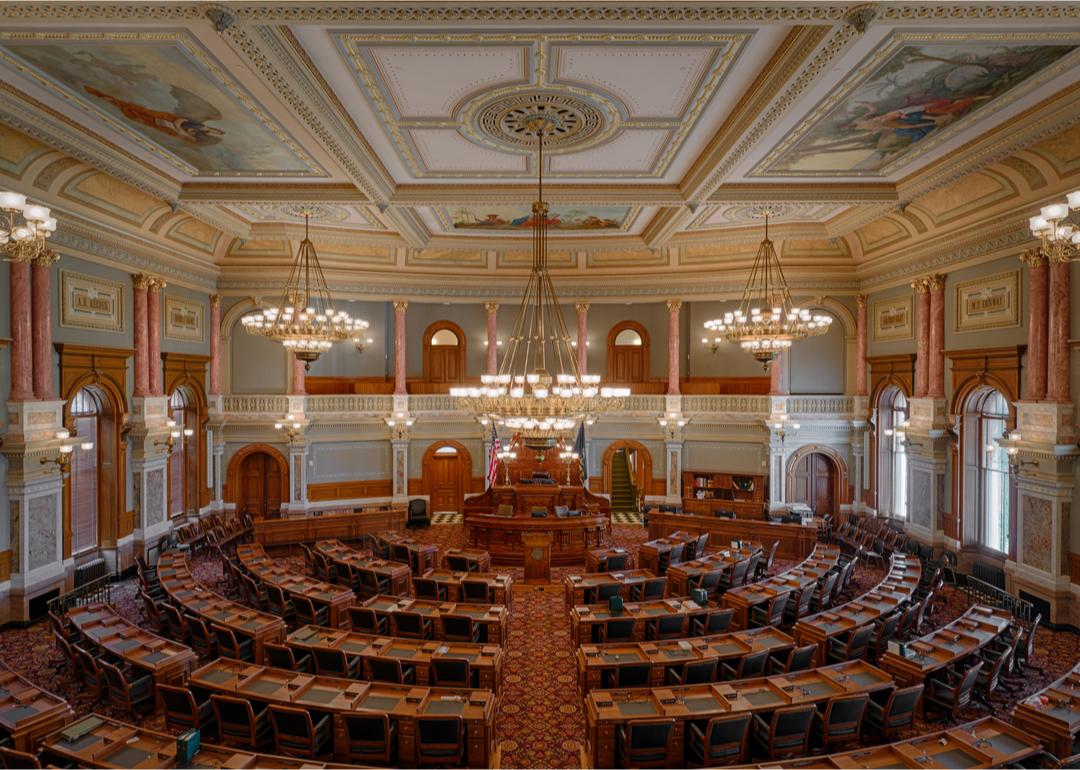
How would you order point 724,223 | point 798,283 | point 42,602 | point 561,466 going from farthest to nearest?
1. point 561,466
2. point 798,283
3. point 724,223
4. point 42,602

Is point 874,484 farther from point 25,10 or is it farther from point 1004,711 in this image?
point 25,10

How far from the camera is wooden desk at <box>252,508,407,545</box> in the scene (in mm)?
15922

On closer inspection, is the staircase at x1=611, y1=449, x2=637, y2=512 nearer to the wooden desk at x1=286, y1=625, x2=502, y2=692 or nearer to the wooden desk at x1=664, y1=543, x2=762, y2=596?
the wooden desk at x1=664, y1=543, x2=762, y2=596

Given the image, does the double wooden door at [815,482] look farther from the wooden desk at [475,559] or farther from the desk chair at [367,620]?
the desk chair at [367,620]

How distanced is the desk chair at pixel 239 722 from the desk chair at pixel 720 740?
4.83 m

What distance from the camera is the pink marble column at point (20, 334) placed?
10.7 meters

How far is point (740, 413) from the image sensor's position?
19.0 metres

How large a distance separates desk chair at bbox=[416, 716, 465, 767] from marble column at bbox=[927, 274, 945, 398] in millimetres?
13620

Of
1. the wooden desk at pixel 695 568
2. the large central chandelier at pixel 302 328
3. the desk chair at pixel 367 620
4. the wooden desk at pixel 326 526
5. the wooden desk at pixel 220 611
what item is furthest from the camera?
the wooden desk at pixel 326 526

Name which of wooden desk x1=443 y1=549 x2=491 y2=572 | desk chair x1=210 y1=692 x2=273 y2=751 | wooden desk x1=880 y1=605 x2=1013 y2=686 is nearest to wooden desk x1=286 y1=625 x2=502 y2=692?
desk chair x1=210 y1=692 x2=273 y2=751

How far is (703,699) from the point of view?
6824mm

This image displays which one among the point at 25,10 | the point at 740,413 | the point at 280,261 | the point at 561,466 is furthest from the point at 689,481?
the point at 25,10

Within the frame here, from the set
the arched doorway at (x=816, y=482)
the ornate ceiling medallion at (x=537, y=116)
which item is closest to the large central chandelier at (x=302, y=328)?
the ornate ceiling medallion at (x=537, y=116)

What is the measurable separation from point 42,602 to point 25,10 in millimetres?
10419
